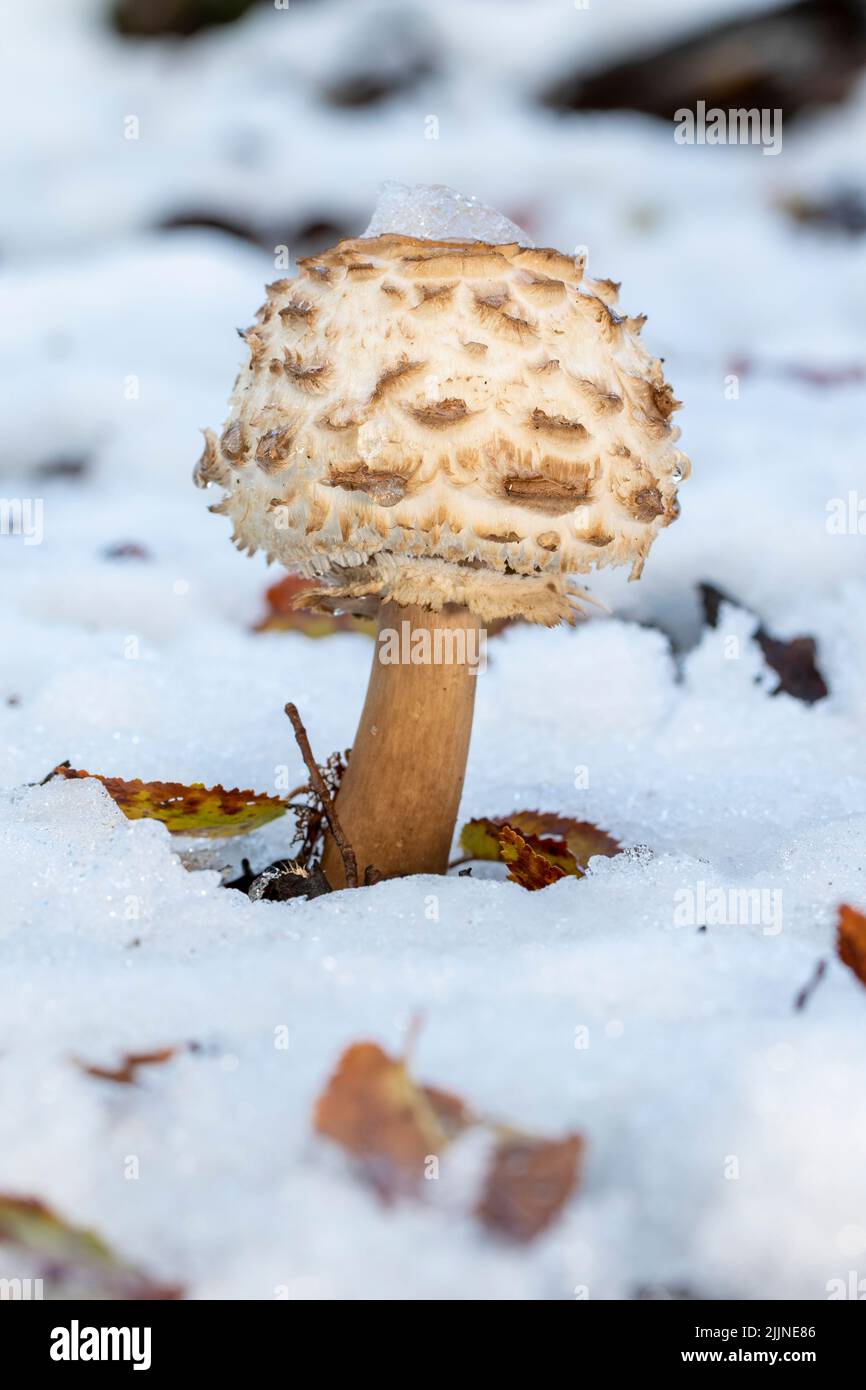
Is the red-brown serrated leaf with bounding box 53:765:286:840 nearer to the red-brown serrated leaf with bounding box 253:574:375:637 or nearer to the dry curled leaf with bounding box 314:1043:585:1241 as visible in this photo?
the dry curled leaf with bounding box 314:1043:585:1241

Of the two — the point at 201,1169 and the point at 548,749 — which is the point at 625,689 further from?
the point at 201,1169

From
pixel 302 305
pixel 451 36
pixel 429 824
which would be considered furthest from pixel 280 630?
pixel 451 36

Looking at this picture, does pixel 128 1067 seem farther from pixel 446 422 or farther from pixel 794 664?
pixel 794 664

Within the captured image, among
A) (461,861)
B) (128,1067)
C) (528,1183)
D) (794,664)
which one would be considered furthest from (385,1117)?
(794,664)

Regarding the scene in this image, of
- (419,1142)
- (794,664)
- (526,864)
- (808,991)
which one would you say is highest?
(794,664)

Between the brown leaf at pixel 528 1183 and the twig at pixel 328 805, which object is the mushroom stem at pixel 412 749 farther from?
the brown leaf at pixel 528 1183

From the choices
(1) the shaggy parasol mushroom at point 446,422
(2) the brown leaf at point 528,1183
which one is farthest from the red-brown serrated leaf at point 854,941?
(1) the shaggy parasol mushroom at point 446,422
